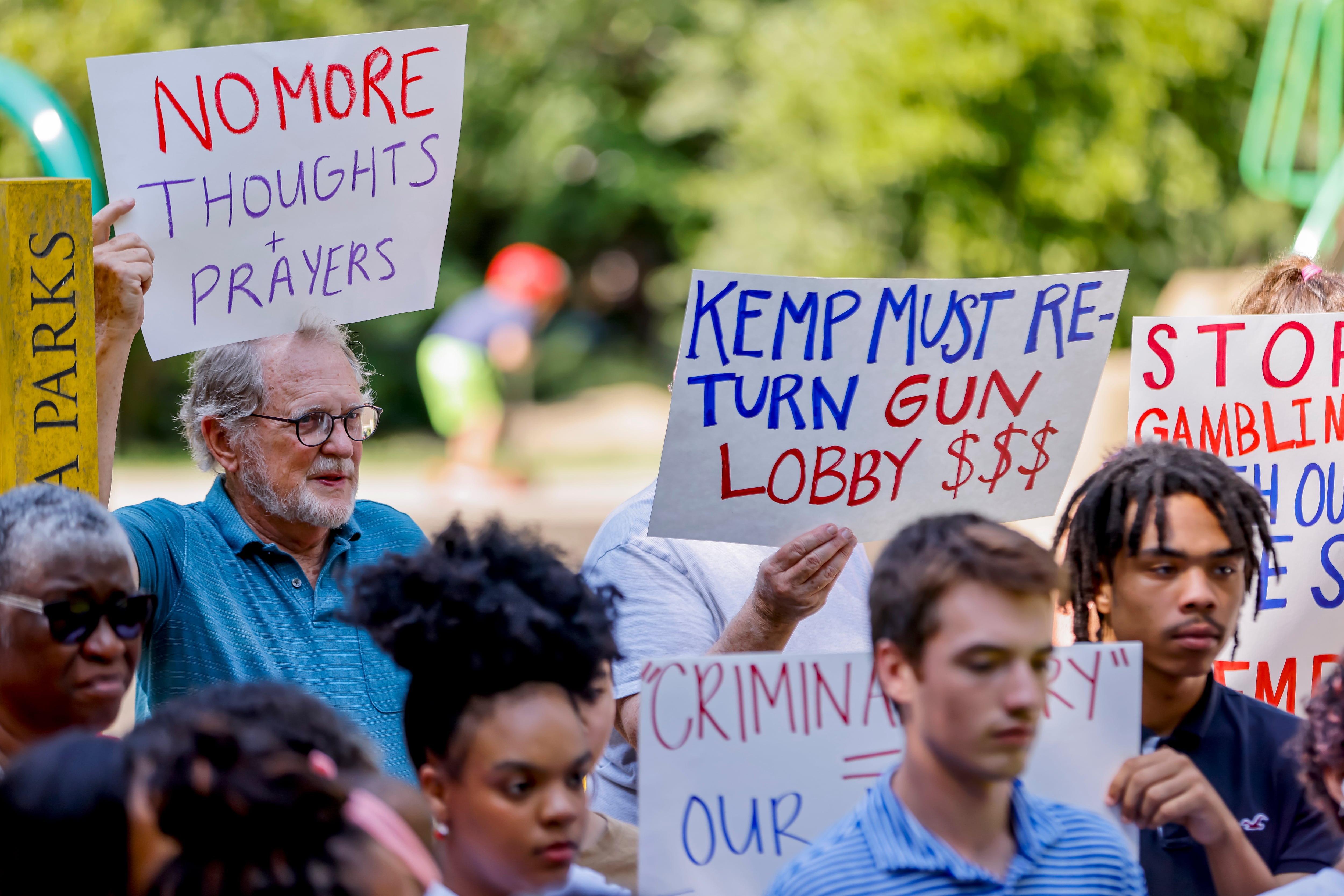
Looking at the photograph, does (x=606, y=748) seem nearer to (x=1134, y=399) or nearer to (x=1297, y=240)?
(x=1134, y=399)

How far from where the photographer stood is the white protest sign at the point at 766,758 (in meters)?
2.13

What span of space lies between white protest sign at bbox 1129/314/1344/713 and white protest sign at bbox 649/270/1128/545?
12.1 inches

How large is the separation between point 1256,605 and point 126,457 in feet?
51.7

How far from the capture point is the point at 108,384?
2.72m

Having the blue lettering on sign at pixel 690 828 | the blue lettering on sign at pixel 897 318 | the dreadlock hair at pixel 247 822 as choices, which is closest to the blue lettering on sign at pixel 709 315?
the blue lettering on sign at pixel 897 318

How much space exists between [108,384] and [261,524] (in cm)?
41

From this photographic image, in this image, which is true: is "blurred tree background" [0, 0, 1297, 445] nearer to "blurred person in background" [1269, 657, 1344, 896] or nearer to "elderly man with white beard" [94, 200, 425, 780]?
"elderly man with white beard" [94, 200, 425, 780]

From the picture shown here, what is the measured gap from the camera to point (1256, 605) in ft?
8.55

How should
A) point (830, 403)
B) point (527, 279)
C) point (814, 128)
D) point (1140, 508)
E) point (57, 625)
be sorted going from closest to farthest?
point (57, 625) → point (1140, 508) → point (830, 403) → point (527, 279) → point (814, 128)

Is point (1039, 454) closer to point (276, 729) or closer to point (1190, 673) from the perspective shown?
point (1190, 673)

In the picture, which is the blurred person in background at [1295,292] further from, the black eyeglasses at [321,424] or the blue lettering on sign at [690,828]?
the black eyeglasses at [321,424]

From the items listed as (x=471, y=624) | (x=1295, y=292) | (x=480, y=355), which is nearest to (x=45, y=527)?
(x=471, y=624)

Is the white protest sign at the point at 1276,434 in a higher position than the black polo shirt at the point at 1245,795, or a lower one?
higher

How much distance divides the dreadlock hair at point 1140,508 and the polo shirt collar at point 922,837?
0.57 meters
